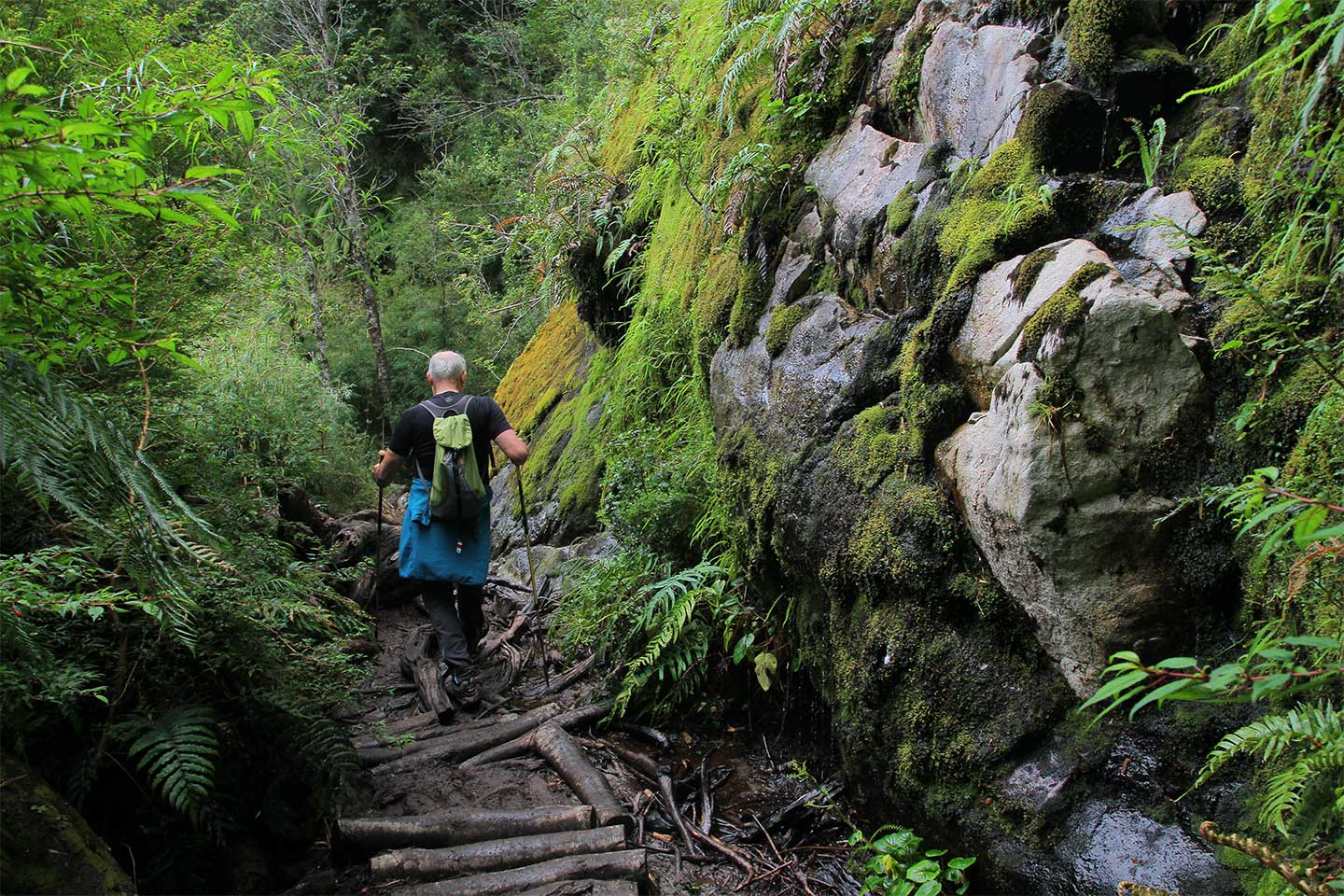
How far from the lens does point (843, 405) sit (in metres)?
4.16

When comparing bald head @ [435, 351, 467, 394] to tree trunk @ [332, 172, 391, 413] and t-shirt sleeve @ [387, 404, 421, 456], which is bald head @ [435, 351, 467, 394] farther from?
tree trunk @ [332, 172, 391, 413]

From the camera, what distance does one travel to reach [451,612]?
6.15 m

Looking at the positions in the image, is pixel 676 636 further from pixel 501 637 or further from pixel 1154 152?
pixel 1154 152

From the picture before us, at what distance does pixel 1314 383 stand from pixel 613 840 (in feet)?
10.8

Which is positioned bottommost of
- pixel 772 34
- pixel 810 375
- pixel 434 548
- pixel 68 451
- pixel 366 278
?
pixel 434 548

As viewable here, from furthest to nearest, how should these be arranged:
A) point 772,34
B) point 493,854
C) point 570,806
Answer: point 772,34 → point 570,806 → point 493,854

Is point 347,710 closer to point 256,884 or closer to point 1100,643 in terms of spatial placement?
point 256,884

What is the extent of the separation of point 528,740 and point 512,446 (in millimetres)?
2153

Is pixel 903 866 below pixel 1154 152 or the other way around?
below

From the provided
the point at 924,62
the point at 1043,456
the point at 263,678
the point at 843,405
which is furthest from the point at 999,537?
the point at 263,678

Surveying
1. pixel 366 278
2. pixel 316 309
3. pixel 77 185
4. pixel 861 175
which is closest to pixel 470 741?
pixel 77 185

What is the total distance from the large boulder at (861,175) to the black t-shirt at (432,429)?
286 centimetres

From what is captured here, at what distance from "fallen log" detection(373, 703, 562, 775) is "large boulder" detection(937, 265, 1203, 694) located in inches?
132

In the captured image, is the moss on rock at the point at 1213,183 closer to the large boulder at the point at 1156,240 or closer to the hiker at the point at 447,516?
the large boulder at the point at 1156,240
